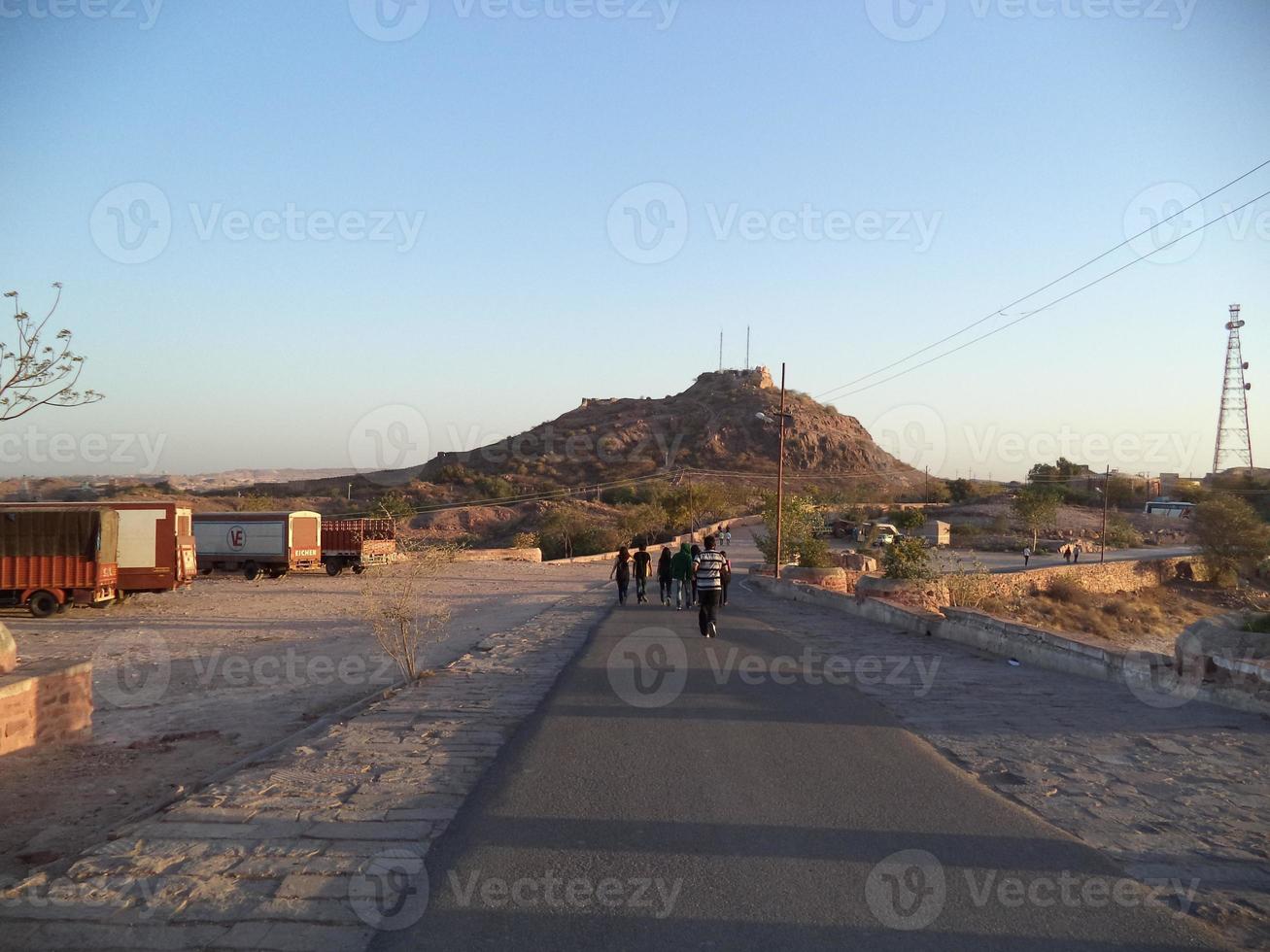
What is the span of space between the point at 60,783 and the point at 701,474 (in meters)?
106

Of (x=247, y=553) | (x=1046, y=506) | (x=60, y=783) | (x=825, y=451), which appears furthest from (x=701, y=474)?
(x=60, y=783)

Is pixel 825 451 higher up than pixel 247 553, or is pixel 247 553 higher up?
pixel 825 451

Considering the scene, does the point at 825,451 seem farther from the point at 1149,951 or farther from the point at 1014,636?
the point at 1149,951

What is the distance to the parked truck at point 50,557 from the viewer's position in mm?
22156

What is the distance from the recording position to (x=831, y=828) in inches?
213

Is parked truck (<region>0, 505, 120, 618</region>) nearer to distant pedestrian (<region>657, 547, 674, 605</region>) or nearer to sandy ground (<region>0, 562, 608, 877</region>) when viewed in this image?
sandy ground (<region>0, 562, 608, 877</region>)

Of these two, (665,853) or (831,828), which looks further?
(831,828)

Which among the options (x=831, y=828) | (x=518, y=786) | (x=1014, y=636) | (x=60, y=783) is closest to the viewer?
(x=831, y=828)

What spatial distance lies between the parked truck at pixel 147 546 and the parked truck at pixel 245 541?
9.10 meters

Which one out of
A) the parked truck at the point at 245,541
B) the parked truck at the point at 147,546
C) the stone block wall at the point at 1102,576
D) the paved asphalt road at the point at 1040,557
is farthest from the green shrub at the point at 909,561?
the paved asphalt road at the point at 1040,557

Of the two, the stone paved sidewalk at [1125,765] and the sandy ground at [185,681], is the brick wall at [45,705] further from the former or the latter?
the stone paved sidewalk at [1125,765]

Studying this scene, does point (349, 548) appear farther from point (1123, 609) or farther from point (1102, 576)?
point (1102, 576)

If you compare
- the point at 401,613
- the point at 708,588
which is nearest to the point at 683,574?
the point at 708,588

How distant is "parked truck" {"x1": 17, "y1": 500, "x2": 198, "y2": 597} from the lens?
928 inches
